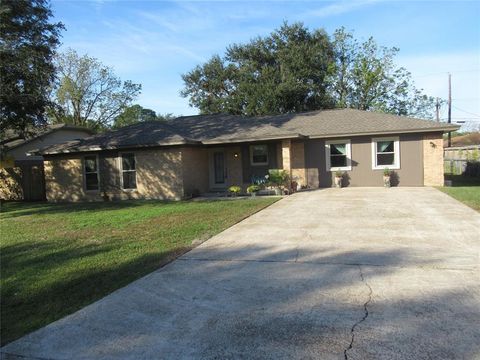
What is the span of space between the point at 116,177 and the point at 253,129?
6504mm

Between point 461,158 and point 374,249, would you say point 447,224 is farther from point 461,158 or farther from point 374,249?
point 461,158

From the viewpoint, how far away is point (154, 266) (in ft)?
21.0

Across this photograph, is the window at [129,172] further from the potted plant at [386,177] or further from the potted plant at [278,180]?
the potted plant at [386,177]

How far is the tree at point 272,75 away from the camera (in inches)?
1318

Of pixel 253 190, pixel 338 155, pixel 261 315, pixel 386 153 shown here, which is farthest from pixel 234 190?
pixel 261 315

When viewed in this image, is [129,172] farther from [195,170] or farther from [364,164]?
[364,164]

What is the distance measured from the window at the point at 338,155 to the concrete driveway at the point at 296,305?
33.0 feet

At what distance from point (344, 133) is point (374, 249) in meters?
11.3

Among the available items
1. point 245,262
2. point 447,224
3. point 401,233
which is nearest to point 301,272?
point 245,262

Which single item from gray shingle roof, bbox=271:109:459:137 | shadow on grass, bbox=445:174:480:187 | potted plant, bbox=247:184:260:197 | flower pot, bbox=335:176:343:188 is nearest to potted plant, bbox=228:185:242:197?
potted plant, bbox=247:184:260:197

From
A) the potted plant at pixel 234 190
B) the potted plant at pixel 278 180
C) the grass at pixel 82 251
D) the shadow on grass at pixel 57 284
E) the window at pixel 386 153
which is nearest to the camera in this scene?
the shadow on grass at pixel 57 284

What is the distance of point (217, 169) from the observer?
64.3 feet

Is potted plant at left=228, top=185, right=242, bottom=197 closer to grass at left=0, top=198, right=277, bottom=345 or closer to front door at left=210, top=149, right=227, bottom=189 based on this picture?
front door at left=210, top=149, right=227, bottom=189

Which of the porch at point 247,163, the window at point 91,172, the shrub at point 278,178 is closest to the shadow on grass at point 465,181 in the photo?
the porch at point 247,163
